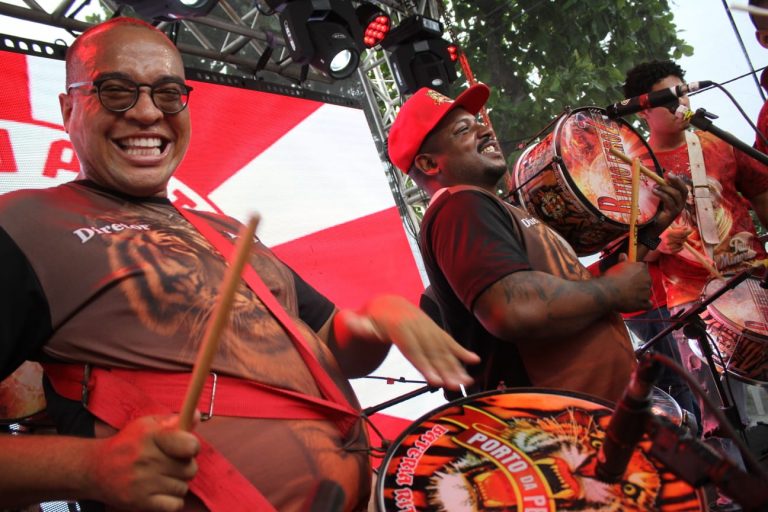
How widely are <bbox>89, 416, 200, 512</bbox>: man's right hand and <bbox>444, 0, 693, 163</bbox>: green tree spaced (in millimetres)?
7733

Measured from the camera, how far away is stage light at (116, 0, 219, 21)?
11.0ft

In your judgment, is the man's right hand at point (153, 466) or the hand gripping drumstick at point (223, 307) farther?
the man's right hand at point (153, 466)

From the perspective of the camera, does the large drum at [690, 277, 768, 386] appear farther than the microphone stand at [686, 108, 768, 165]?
Yes

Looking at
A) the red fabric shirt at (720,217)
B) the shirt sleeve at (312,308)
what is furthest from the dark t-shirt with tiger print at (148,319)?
the red fabric shirt at (720,217)

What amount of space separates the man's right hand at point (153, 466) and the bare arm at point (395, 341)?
434 millimetres

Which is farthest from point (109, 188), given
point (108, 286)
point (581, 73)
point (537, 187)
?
point (581, 73)

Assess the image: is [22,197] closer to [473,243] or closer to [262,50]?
[473,243]

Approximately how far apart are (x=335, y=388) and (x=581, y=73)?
296 inches

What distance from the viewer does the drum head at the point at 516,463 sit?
1.10m

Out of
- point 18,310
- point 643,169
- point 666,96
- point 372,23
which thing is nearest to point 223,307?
point 18,310

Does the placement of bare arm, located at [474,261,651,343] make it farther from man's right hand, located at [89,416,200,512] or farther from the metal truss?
the metal truss

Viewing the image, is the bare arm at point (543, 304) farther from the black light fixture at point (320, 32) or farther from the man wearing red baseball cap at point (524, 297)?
the black light fixture at point (320, 32)

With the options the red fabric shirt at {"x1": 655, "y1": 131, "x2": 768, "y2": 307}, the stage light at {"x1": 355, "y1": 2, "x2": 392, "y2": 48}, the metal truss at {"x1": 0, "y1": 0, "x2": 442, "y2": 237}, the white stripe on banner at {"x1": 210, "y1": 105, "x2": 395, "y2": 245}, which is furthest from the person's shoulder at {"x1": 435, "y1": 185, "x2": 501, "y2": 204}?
the stage light at {"x1": 355, "y1": 2, "x2": 392, "y2": 48}

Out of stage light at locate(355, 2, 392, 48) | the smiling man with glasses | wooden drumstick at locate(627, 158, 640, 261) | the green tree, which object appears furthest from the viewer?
the green tree
